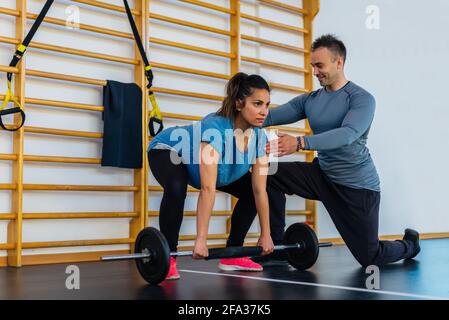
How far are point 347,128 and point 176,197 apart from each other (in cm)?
85

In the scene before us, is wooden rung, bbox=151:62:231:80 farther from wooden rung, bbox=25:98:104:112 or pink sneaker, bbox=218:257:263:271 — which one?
pink sneaker, bbox=218:257:263:271

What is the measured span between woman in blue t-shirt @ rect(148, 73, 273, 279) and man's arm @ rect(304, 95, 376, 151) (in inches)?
9.7

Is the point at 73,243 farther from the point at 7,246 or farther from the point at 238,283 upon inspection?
the point at 238,283

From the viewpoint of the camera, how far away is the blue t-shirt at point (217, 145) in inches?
91.0

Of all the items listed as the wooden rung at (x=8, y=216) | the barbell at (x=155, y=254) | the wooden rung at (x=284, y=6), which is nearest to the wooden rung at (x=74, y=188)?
the wooden rung at (x=8, y=216)

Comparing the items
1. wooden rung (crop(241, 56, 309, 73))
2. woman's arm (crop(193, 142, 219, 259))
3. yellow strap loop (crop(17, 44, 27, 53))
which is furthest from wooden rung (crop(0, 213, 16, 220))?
wooden rung (crop(241, 56, 309, 73))

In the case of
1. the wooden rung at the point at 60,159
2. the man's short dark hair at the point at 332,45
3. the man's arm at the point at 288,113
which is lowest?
the wooden rung at the point at 60,159

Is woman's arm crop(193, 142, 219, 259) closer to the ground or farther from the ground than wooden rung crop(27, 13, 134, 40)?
closer to the ground

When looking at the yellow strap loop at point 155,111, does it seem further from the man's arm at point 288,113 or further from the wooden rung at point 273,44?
the wooden rung at point 273,44

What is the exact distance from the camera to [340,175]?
2789 millimetres

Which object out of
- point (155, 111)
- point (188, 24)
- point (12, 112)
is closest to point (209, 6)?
point (188, 24)

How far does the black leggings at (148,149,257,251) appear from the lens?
2318 millimetres

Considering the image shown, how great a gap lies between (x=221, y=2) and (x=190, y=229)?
1.66 meters

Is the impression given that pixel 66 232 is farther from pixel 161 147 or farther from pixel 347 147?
pixel 347 147
